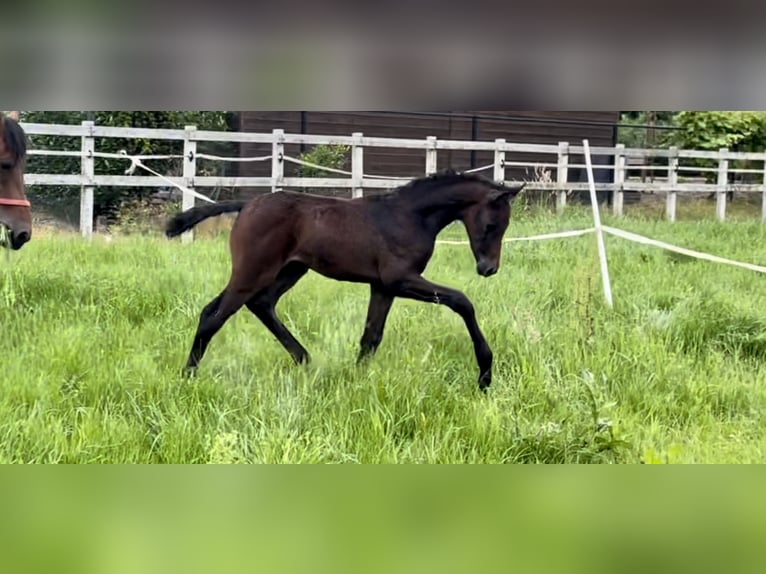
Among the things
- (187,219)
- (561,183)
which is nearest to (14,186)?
(187,219)

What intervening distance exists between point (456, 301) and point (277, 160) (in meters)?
0.65

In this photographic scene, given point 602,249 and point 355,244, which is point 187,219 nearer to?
point 355,244

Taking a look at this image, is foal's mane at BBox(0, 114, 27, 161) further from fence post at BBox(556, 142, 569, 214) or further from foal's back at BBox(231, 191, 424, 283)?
fence post at BBox(556, 142, 569, 214)

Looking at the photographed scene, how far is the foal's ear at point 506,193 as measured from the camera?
1.88m

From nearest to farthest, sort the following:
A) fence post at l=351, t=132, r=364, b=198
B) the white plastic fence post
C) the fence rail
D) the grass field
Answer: the grass field
the fence rail
fence post at l=351, t=132, r=364, b=198
the white plastic fence post

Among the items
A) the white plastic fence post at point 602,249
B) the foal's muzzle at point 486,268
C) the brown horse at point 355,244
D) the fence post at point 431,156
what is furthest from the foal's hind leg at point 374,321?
the white plastic fence post at point 602,249

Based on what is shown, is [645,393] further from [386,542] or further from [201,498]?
[201,498]

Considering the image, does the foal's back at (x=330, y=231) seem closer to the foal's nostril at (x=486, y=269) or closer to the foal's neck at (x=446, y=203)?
the foal's neck at (x=446, y=203)

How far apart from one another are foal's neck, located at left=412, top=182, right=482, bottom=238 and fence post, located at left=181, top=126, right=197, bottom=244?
63 centimetres

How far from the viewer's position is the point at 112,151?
190 centimetres

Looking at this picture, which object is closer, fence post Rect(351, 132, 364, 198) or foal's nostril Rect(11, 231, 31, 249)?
foal's nostril Rect(11, 231, 31, 249)

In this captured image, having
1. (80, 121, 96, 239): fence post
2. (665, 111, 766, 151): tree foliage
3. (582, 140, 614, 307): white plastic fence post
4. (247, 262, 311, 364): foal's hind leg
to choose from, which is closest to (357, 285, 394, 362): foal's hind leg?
(247, 262, 311, 364): foal's hind leg

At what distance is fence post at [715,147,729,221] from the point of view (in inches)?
77.1
